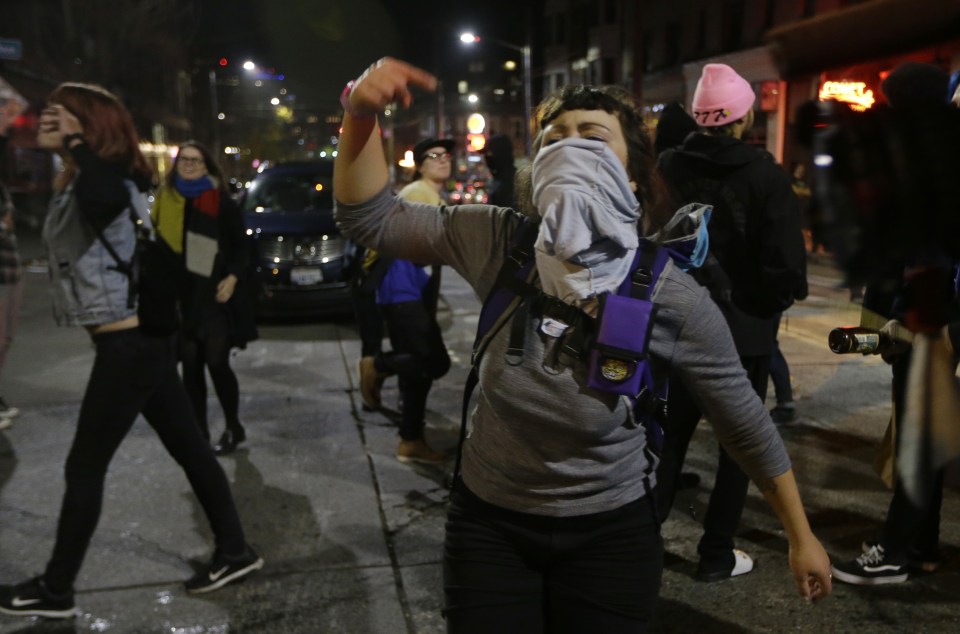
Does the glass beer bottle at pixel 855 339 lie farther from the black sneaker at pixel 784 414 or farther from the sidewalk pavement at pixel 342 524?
the black sneaker at pixel 784 414

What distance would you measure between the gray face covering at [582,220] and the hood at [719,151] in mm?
1560

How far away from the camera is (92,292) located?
3.15m

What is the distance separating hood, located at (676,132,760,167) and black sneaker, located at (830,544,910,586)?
170 cm

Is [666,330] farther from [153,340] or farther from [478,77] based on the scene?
[478,77]

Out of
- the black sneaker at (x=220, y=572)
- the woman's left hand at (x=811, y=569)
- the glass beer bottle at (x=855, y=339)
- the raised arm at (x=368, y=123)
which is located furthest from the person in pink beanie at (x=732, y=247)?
the black sneaker at (x=220, y=572)

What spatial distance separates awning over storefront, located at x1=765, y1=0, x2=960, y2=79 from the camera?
852mm

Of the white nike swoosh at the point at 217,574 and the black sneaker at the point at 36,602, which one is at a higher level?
the black sneaker at the point at 36,602

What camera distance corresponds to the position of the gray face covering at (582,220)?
178 centimetres

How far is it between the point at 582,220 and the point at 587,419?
44 cm

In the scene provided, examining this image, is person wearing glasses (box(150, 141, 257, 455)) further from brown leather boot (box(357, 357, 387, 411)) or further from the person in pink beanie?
the person in pink beanie

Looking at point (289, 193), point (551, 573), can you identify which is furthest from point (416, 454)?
point (289, 193)

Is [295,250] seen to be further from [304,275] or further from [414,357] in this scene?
[414,357]

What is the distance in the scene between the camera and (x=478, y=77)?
289ft

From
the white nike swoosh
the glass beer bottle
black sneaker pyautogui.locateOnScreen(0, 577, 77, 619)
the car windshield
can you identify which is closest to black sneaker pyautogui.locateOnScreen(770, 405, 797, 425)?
the glass beer bottle
